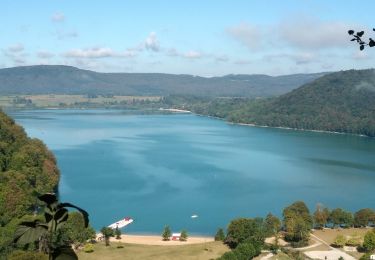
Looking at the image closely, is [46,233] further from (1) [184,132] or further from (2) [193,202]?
(1) [184,132]

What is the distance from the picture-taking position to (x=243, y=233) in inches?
1161

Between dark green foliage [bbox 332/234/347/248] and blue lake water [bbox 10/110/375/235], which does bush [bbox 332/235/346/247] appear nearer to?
dark green foliage [bbox 332/234/347/248]

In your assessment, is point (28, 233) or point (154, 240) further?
point (154, 240)

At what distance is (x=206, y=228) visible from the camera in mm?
36812

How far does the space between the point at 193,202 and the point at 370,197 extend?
55.3 feet

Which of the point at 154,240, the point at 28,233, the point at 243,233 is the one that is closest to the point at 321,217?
the point at 243,233

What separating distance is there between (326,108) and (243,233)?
96.2m

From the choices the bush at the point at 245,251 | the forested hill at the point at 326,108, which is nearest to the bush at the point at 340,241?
the bush at the point at 245,251

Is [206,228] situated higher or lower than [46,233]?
lower

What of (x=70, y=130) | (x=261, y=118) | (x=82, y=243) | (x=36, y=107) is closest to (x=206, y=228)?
(x=82, y=243)

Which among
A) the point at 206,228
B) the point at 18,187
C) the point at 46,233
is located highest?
the point at 46,233

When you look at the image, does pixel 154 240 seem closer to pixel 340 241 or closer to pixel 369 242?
pixel 340 241

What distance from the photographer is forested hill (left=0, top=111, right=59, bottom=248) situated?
101 feet

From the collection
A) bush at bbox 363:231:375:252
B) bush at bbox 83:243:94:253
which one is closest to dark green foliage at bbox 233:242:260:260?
bush at bbox 363:231:375:252
